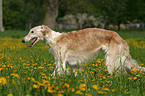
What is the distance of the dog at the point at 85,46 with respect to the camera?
4504 millimetres

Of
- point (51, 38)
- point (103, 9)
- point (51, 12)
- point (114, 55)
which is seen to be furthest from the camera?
point (103, 9)

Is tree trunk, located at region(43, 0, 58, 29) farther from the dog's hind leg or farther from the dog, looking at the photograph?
the dog's hind leg

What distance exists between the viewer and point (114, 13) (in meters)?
36.3

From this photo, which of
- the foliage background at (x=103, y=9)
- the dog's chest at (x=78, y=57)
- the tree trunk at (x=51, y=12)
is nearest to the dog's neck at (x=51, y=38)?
the dog's chest at (x=78, y=57)

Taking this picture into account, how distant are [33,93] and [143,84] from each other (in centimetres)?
236

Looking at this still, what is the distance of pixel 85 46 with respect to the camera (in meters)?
4.68

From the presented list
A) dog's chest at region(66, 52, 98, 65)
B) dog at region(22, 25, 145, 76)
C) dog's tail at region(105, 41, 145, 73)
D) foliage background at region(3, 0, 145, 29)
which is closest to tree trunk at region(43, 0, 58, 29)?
foliage background at region(3, 0, 145, 29)

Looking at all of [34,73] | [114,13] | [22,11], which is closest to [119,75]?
[34,73]

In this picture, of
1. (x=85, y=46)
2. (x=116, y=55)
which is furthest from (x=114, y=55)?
(x=85, y=46)

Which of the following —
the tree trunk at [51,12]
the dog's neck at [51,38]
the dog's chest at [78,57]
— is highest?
the tree trunk at [51,12]

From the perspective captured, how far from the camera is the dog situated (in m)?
4.50

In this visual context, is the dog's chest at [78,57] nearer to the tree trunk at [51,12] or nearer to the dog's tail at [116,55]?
the dog's tail at [116,55]

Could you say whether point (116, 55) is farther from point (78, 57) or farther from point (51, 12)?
point (51, 12)

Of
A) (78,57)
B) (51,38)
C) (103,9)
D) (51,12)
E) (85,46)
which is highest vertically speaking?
(103,9)
